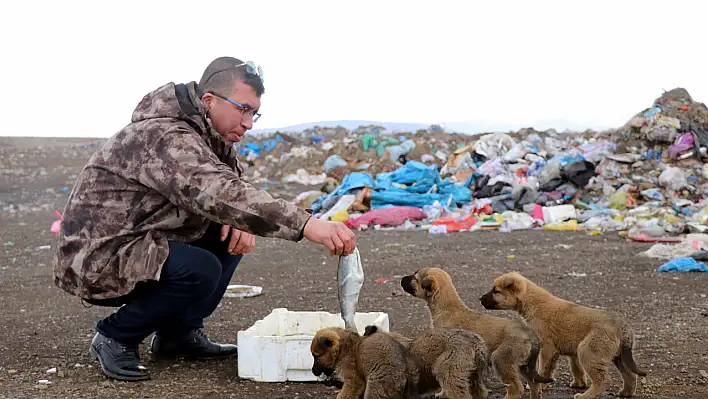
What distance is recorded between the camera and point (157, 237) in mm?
4168

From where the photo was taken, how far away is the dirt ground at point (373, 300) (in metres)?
4.19

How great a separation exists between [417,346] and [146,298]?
5.08 ft

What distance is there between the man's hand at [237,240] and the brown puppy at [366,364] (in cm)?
98

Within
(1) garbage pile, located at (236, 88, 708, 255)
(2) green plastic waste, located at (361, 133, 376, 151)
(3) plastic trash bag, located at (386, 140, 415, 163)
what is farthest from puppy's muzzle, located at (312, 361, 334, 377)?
(2) green plastic waste, located at (361, 133, 376, 151)

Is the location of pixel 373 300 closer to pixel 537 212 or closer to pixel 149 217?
pixel 149 217

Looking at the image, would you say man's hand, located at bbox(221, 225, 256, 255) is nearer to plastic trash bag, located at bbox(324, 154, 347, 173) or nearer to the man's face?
the man's face

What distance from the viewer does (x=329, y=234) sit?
11.6 ft

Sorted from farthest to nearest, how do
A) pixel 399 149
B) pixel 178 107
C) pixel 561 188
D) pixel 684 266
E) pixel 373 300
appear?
pixel 399 149, pixel 561 188, pixel 684 266, pixel 373 300, pixel 178 107

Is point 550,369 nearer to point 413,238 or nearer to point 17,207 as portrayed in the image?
point 413,238

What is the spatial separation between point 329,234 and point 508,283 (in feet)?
4.76

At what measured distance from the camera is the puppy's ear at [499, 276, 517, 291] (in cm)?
450

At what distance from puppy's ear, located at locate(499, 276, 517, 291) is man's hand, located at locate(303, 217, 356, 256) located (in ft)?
4.36

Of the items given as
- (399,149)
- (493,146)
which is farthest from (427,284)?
(399,149)

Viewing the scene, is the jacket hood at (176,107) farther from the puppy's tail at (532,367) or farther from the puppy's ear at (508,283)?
the puppy's tail at (532,367)
